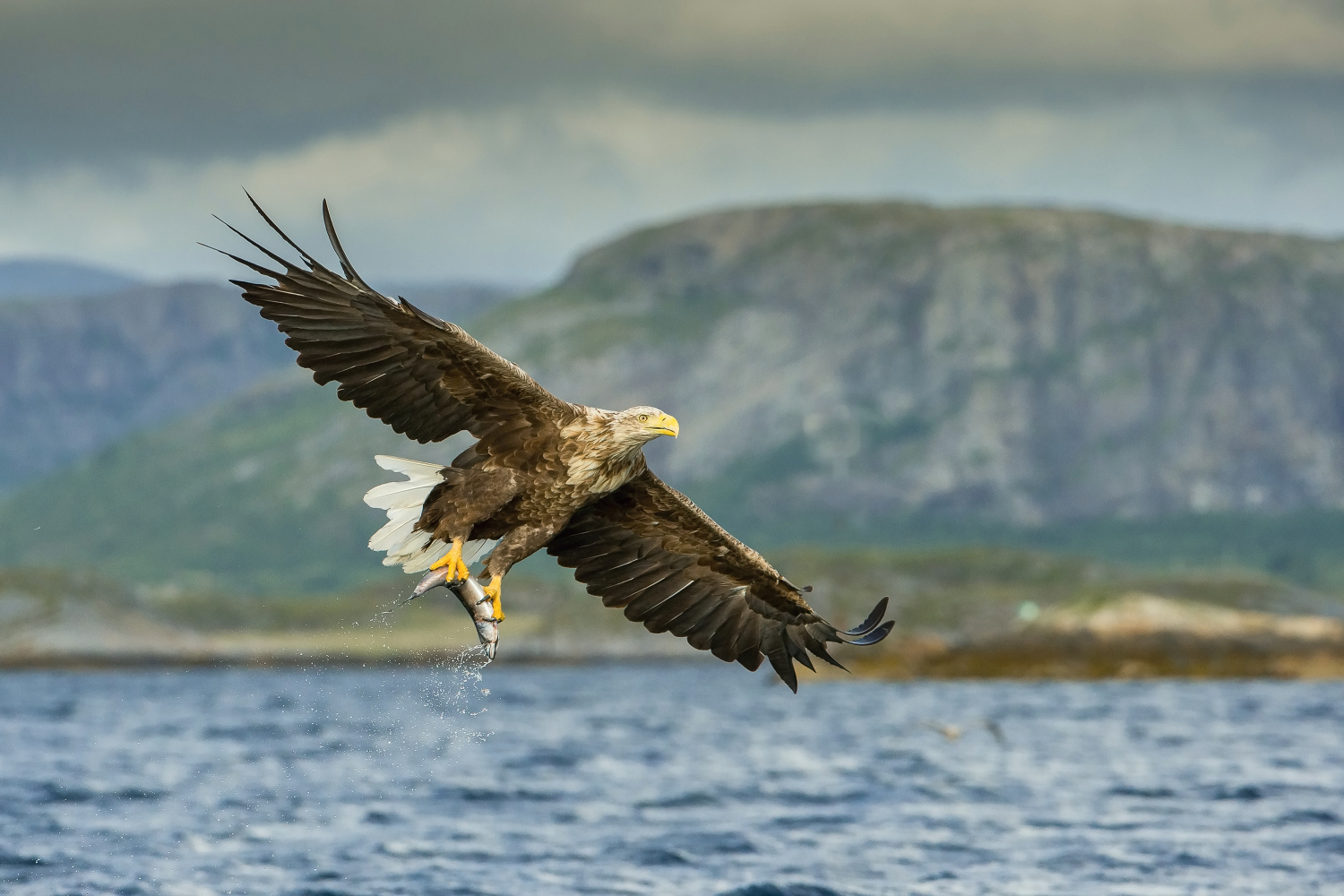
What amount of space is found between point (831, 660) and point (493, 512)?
11.3 feet

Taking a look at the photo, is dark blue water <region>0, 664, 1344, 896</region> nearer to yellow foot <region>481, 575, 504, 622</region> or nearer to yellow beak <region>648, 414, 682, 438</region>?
yellow foot <region>481, 575, 504, 622</region>

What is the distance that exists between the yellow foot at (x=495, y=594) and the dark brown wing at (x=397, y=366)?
3.13ft

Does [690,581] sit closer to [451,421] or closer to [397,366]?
[451,421]

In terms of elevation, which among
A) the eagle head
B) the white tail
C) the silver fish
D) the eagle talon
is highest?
the eagle head

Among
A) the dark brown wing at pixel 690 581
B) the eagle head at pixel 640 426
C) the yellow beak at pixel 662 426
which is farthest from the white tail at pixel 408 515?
the dark brown wing at pixel 690 581

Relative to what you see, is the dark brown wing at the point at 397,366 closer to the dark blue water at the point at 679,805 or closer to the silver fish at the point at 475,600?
the silver fish at the point at 475,600

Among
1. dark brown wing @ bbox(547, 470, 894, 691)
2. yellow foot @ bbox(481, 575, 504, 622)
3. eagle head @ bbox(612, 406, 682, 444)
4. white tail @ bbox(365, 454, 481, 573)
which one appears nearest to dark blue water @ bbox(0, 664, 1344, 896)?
dark brown wing @ bbox(547, 470, 894, 691)

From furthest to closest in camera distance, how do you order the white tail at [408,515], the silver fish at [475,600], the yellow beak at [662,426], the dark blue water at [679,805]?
the dark blue water at [679,805] < the white tail at [408,515] < the yellow beak at [662,426] < the silver fish at [475,600]

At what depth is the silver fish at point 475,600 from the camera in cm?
1161

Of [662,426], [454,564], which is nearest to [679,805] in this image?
[662,426]

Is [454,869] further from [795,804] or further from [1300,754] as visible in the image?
[1300,754]

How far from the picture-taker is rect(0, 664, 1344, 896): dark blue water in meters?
19.9

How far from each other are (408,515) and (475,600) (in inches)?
51.5

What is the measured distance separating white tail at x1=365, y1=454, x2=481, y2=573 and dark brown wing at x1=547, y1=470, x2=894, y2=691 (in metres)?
1.92
